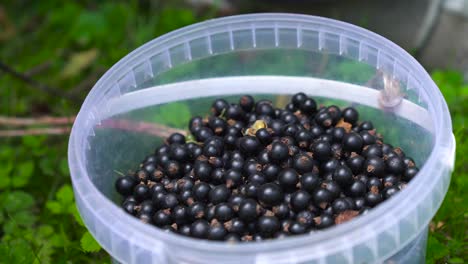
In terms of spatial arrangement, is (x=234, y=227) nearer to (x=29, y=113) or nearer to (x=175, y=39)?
(x=175, y=39)

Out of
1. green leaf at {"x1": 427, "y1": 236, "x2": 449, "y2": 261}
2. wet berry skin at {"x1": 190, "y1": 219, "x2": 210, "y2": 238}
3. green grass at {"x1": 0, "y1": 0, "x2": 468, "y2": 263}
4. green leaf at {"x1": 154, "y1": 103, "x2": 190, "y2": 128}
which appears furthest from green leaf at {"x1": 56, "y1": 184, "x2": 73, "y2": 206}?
green leaf at {"x1": 427, "y1": 236, "x2": 449, "y2": 261}

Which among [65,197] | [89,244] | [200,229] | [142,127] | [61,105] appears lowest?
[61,105]

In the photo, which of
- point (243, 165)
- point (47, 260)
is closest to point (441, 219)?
point (243, 165)

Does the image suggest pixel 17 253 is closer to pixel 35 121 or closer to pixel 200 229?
pixel 200 229

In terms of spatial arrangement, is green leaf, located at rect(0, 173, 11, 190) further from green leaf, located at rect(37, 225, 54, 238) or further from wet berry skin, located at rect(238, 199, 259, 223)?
wet berry skin, located at rect(238, 199, 259, 223)

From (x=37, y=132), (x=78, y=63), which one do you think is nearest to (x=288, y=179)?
(x=37, y=132)
